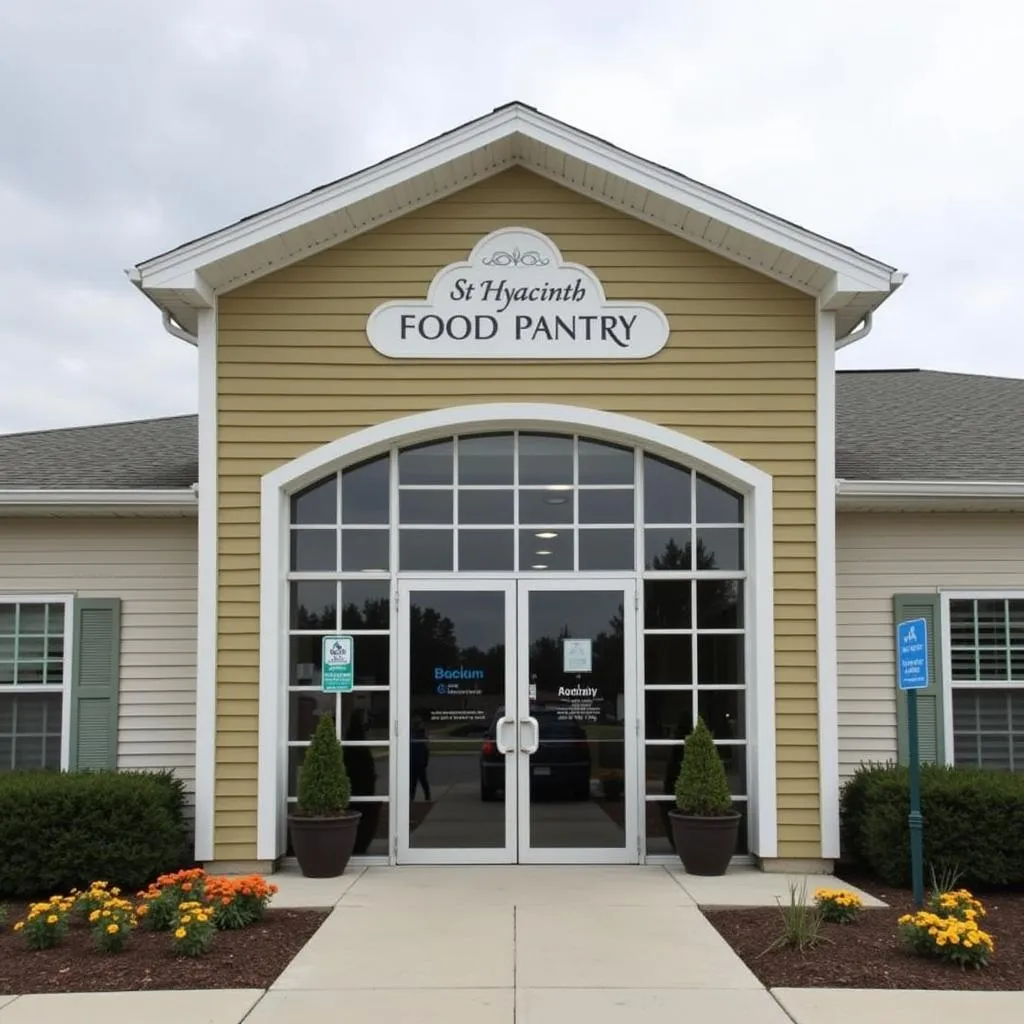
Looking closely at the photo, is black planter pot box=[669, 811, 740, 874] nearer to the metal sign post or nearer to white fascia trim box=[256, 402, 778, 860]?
white fascia trim box=[256, 402, 778, 860]

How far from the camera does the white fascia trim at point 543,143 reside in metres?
9.50

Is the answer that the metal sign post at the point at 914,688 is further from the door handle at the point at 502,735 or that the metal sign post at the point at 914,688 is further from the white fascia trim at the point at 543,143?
the door handle at the point at 502,735

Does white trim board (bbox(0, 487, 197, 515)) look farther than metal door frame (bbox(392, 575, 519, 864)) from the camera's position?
Yes

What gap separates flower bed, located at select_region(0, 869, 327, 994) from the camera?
6.85 metres

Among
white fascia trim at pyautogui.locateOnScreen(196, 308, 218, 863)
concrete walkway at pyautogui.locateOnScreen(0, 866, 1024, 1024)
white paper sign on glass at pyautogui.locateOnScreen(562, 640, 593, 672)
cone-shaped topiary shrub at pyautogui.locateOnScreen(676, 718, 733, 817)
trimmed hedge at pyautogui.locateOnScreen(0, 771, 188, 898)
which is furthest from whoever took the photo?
white paper sign on glass at pyautogui.locateOnScreen(562, 640, 593, 672)

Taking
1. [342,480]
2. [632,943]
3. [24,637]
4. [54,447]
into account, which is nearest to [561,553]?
[342,480]

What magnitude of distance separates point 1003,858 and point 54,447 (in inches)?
380

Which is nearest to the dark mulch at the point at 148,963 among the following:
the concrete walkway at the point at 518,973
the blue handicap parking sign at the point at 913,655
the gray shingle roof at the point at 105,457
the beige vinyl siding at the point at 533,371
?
the concrete walkway at the point at 518,973

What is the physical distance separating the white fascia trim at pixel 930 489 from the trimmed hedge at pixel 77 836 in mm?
6221

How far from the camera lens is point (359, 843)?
9961 mm

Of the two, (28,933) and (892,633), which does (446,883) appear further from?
(892,633)

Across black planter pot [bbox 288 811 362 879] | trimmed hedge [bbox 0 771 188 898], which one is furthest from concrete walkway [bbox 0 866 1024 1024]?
trimmed hedge [bbox 0 771 188 898]

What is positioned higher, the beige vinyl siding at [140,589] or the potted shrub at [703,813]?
the beige vinyl siding at [140,589]

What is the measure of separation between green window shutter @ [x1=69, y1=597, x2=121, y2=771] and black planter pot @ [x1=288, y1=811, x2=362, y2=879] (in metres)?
2.06
